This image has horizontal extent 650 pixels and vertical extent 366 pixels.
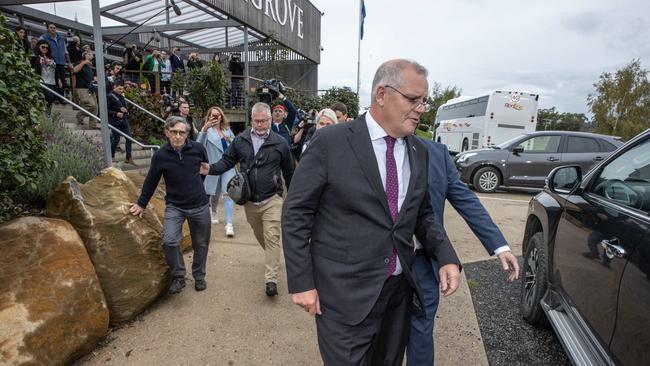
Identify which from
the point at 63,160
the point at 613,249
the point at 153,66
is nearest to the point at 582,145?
the point at 613,249

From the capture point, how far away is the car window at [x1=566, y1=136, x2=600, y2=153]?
9211mm

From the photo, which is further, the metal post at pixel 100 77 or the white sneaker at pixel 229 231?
the white sneaker at pixel 229 231

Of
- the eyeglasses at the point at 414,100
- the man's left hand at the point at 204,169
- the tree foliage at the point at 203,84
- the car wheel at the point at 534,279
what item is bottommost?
the car wheel at the point at 534,279

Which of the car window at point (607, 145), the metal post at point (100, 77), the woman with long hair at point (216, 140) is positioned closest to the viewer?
the metal post at point (100, 77)

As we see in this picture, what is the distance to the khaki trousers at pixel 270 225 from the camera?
12.1ft

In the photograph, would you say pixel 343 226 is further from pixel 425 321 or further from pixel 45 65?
pixel 45 65

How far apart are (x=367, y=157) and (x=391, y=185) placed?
0.18m

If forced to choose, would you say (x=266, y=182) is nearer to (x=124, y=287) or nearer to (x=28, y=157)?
(x=124, y=287)

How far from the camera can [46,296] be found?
2.52 m

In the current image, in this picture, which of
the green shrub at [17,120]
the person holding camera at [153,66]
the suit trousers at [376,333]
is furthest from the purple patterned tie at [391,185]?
the person holding camera at [153,66]

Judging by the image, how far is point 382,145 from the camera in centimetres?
175

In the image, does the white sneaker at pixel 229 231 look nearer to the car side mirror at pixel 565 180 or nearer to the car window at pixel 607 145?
the car side mirror at pixel 565 180

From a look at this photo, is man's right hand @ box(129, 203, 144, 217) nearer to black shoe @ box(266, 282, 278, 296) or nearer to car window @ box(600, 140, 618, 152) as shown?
black shoe @ box(266, 282, 278, 296)

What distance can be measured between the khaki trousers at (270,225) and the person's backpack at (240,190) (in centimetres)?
15
